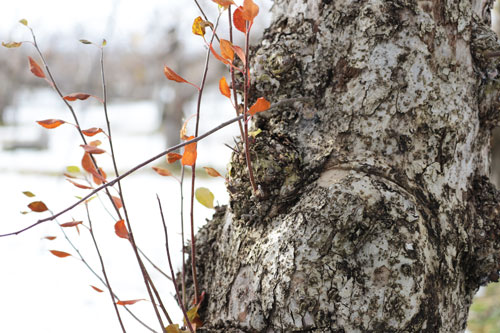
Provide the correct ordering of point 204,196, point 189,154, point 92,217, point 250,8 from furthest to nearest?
point 92,217, point 204,196, point 189,154, point 250,8

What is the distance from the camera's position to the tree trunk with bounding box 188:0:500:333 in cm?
82

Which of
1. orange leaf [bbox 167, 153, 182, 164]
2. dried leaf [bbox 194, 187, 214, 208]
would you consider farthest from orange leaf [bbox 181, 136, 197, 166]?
dried leaf [bbox 194, 187, 214, 208]

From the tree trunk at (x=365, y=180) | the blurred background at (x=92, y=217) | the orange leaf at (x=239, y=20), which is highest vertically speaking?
the blurred background at (x=92, y=217)

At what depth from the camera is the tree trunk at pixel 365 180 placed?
0.82 meters

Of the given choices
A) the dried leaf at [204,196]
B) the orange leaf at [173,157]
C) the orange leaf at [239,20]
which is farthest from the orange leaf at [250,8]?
the dried leaf at [204,196]

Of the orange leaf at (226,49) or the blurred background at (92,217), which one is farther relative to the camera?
the blurred background at (92,217)

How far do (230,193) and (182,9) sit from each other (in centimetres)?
1024

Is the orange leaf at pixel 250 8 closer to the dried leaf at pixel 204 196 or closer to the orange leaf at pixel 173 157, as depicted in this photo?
the orange leaf at pixel 173 157

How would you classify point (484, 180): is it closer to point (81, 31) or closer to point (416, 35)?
point (416, 35)

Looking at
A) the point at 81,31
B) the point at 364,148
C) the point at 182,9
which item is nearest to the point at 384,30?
the point at 364,148

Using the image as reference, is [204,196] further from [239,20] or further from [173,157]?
[239,20]

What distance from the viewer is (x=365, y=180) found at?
87 centimetres

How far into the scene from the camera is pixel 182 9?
1028 centimetres

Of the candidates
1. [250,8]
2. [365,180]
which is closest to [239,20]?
[250,8]
